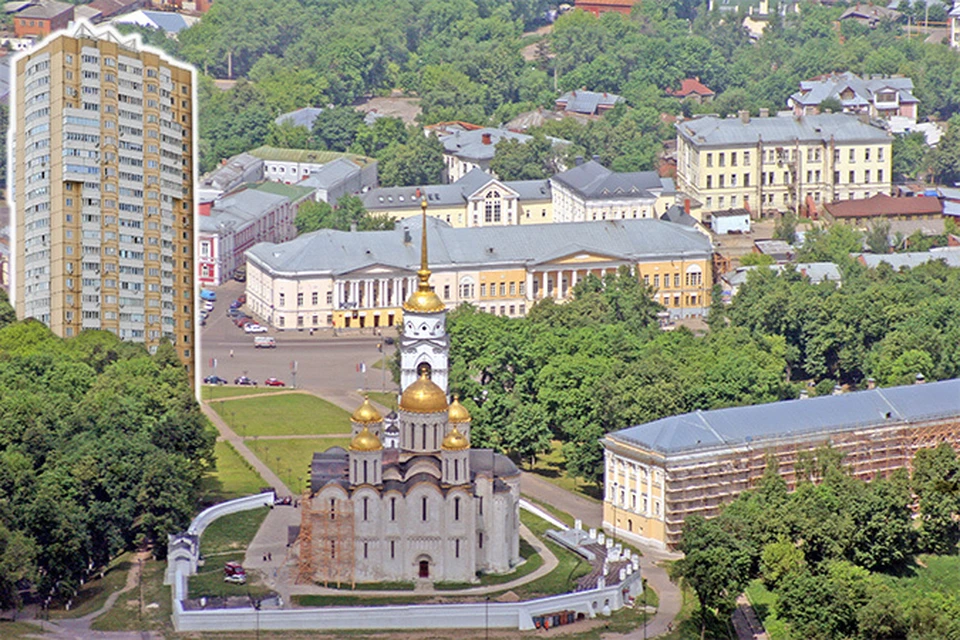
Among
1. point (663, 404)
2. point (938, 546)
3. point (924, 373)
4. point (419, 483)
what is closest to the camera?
point (419, 483)

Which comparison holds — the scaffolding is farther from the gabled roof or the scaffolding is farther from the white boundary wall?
the gabled roof

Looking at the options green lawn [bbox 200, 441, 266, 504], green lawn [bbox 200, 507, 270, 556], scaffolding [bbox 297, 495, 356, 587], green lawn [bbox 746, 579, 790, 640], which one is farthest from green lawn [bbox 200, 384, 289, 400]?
green lawn [bbox 746, 579, 790, 640]

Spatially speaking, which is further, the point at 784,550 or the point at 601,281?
the point at 601,281

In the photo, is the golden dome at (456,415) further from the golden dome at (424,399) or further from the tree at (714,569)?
the tree at (714,569)

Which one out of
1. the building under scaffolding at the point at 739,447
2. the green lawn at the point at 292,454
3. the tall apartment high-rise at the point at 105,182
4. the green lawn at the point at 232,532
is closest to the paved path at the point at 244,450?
the green lawn at the point at 292,454

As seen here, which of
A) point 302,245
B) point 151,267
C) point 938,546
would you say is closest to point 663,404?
point 938,546

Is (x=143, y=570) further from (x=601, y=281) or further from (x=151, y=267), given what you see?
(x=601, y=281)

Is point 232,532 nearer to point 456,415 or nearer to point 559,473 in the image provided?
point 456,415
